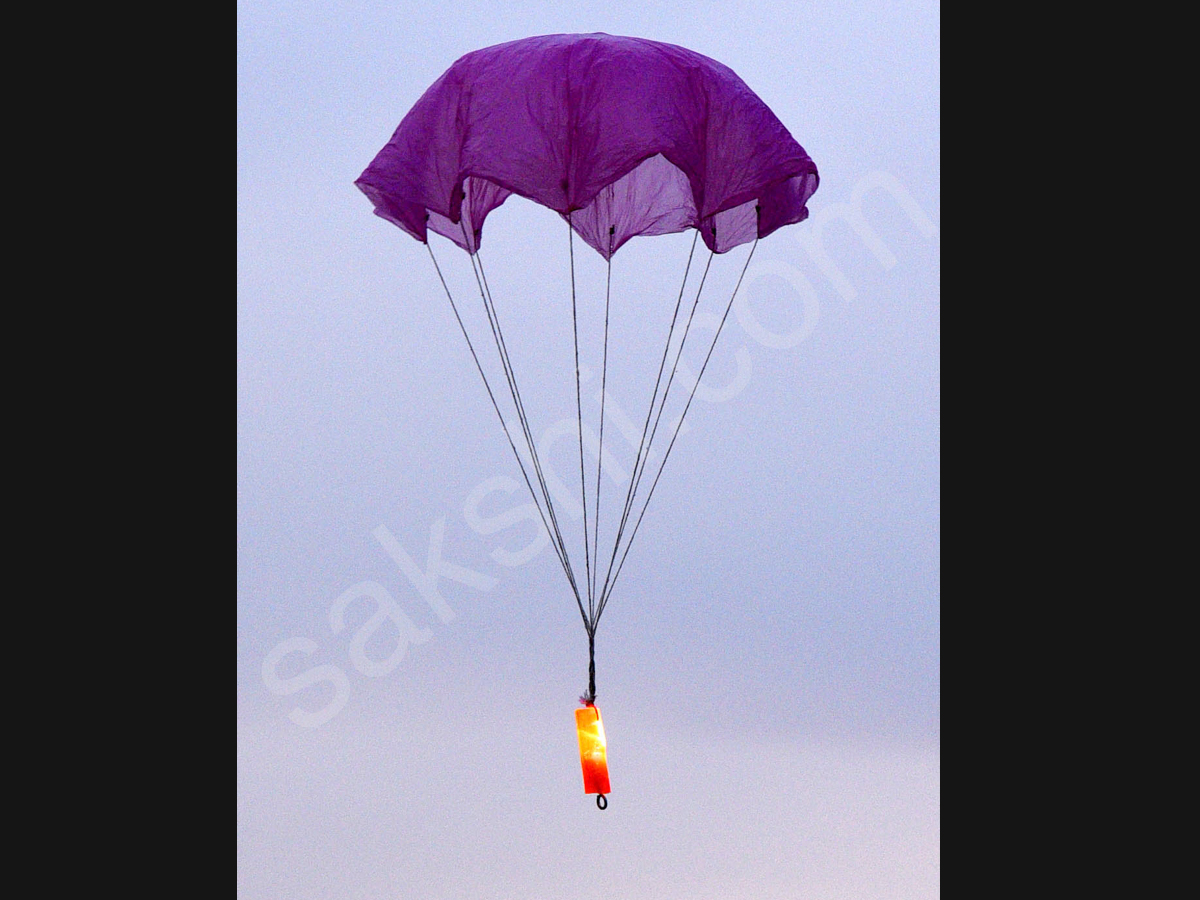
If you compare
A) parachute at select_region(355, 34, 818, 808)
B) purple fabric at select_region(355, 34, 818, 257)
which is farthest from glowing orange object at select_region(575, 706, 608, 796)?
purple fabric at select_region(355, 34, 818, 257)

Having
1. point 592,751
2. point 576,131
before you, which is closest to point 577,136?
point 576,131

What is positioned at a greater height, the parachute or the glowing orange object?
the parachute

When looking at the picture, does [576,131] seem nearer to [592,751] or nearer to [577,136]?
[577,136]

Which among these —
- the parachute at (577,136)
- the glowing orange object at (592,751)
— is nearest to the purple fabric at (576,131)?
the parachute at (577,136)

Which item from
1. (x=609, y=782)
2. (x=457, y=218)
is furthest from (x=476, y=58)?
(x=609, y=782)

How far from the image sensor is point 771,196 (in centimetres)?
753

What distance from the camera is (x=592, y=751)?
6.94 meters

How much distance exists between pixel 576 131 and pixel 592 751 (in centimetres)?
350

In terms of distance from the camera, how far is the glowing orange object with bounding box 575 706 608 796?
271 inches

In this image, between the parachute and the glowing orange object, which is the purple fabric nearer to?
→ the parachute

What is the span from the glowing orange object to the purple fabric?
290 cm

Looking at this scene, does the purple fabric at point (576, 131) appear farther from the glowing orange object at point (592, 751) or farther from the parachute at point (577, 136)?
the glowing orange object at point (592, 751)

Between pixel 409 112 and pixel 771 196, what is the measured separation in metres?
2.29

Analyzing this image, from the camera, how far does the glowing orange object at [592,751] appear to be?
6875 millimetres
